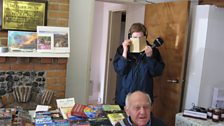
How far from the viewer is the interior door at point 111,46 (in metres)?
4.62

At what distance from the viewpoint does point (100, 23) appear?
16.2ft

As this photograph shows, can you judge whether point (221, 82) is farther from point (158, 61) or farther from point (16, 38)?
point (16, 38)

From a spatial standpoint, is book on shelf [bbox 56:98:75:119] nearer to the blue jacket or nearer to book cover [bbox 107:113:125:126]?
book cover [bbox 107:113:125:126]

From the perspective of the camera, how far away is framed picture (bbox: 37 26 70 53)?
2643 millimetres

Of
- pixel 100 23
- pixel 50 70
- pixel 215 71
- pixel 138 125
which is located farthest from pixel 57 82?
pixel 100 23

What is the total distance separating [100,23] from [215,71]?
2.64 metres

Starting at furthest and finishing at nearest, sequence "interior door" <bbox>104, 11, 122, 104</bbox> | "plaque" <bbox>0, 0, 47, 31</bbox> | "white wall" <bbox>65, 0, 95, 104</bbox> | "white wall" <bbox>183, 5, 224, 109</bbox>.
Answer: "interior door" <bbox>104, 11, 122, 104</bbox>
"white wall" <bbox>65, 0, 95, 104</bbox>
"white wall" <bbox>183, 5, 224, 109</bbox>
"plaque" <bbox>0, 0, 47, 31</bbox>

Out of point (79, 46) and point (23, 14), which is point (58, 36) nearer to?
point (23, 14)

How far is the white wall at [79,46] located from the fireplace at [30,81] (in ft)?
1.68

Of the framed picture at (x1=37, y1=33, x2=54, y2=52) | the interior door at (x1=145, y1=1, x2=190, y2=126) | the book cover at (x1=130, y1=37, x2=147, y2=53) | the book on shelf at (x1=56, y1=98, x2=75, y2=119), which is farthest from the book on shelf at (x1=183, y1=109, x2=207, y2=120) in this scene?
the framed picture at (x1=37, y1=33, x2=54, y2=52)

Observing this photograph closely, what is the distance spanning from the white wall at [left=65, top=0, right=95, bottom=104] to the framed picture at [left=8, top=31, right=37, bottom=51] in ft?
2.23

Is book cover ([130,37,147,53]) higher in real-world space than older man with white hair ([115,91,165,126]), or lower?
higher

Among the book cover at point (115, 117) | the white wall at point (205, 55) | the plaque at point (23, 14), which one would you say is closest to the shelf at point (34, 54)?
the plaque at point (23, 14)

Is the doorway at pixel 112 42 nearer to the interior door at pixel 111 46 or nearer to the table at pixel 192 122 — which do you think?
the interior door at pixel 111 46
